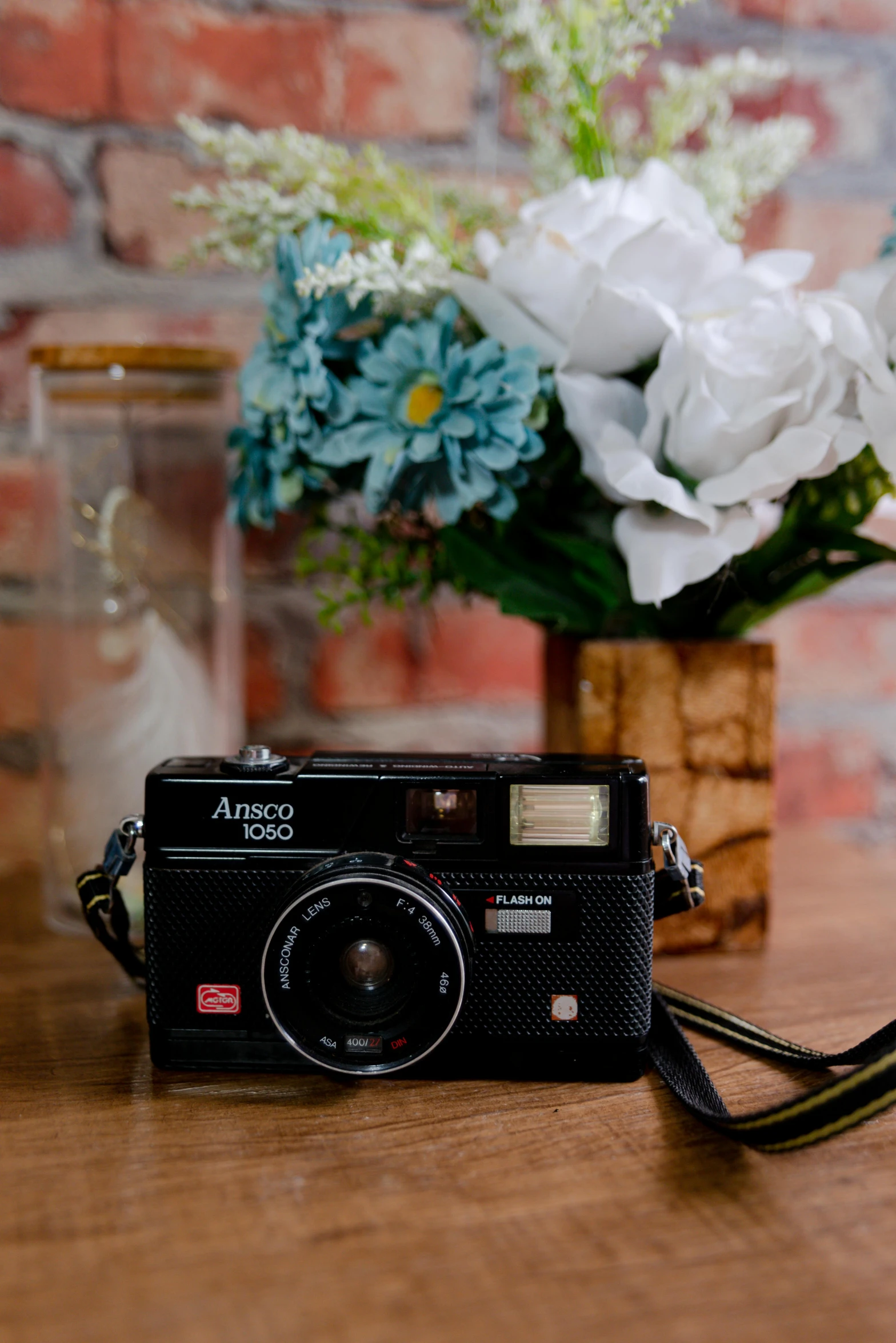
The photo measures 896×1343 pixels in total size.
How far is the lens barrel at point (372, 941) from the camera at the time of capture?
1.56 ft

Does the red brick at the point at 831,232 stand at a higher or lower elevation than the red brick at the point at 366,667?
higher

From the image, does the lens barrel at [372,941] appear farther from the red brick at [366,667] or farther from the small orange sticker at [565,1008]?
the red brick at [366,667]

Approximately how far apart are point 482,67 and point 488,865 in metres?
0.62

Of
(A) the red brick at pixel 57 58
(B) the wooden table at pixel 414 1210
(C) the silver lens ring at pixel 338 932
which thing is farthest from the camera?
(A) the red brick at pixel 57 58

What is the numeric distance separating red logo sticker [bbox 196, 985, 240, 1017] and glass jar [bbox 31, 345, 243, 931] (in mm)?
152

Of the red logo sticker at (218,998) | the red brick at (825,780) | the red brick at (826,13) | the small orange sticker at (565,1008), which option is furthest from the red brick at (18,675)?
the red brick at (826,13)

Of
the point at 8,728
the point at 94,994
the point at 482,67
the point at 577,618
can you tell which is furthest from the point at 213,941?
the point at 482,67

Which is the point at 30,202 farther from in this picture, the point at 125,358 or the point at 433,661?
the point at 433,661

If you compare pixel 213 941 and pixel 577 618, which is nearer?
pixel 213 941

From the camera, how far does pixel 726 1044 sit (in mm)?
524

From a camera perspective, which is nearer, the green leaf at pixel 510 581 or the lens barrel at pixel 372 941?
the lens barrel at pixel 372 941

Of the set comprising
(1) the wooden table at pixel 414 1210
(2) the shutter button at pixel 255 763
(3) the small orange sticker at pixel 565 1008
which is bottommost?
(1) the wooden table at pixel 414 1210

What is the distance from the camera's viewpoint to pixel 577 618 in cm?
61

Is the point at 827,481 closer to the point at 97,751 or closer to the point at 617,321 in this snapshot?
the point at 617,321
